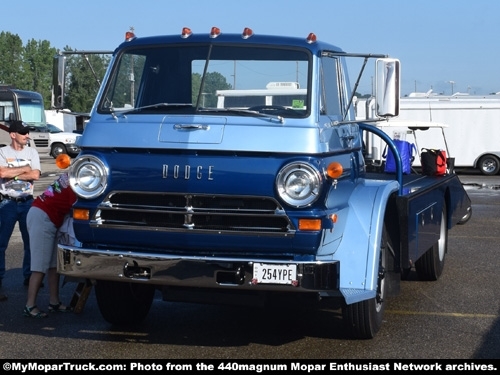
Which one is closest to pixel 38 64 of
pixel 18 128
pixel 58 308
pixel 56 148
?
pixel 56 148

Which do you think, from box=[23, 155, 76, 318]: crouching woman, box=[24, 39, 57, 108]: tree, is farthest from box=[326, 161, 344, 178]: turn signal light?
box=[24, 39, 57, 108]: tree

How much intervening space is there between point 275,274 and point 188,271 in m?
0.63

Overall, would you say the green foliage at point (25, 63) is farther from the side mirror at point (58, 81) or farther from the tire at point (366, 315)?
the tire at point (366, 315)

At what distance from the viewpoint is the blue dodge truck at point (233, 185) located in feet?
21.9

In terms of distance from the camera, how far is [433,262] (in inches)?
409

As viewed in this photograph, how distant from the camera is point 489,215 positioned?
59.6ft

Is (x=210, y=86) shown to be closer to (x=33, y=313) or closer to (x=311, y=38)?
(x=311, y=38)

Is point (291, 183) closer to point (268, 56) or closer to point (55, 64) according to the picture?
point (268, 56)

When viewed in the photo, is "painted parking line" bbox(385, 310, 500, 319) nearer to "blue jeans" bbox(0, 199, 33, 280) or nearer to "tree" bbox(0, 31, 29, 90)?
"blue jeans" bbox(0, 199, 33, 280)

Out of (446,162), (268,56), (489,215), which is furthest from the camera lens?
(489,215)

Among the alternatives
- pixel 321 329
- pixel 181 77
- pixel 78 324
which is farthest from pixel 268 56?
pixel 78 324

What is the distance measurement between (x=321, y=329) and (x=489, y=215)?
36.0 ft

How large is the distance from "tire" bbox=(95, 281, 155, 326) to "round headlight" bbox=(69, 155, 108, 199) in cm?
91

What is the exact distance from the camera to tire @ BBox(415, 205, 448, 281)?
407 inches
